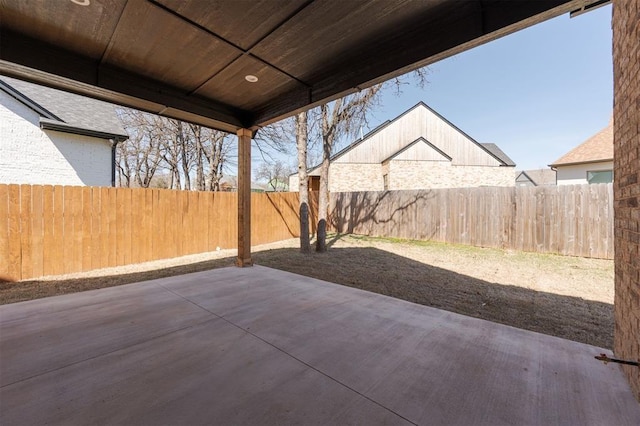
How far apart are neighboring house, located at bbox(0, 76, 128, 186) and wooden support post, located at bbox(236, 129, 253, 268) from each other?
600 cm

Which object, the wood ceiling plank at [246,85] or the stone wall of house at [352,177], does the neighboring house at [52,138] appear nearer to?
the wood ceiling plank at [246,85]

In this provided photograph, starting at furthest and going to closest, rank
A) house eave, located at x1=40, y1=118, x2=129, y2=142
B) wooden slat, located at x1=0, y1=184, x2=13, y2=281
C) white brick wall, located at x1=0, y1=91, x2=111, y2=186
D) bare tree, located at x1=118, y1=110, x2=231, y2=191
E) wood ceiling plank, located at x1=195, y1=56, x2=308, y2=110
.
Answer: bare tree, located at x1=118, y1=110, x2=231, y2=191 → house eave, located at x1=40, y1=118, x2=129, y2=142 → white brick wall, located at x1=0, y1=91, x2=111, y2=186 → wooden slat, located at x1=0, y1=184, x2=13, y2=281 → wood ceiling plank, located at x1=195, y1=56, x2=308, y2=110

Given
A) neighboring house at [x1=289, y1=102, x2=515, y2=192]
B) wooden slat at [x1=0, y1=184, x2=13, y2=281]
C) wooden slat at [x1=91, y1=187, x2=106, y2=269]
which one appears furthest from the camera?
neighboring house at [x1=289, y1=102, x2=515, y2=192]

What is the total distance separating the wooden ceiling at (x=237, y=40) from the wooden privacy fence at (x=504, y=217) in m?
6.39

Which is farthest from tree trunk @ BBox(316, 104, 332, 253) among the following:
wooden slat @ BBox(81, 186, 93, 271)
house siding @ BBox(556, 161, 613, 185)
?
house siding @ BBox(556, 161, 613, 185)

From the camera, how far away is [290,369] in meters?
1.73

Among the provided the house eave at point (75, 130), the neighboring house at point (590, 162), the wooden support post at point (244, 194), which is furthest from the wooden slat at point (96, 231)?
the neighboring house at point (590, 162)

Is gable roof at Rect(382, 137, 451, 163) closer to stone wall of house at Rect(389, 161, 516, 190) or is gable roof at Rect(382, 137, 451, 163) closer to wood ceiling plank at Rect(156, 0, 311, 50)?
stone wall of house at Rect(389, 161, 516, 190)

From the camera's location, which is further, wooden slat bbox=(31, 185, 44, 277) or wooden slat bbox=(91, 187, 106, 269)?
wooden slat bbox=(91, 187, 106, 269)

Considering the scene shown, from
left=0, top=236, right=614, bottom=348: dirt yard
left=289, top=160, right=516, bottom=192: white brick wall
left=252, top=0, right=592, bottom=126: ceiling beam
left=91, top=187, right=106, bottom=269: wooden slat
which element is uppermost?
left=289, top=160, right=516, bottom=192: white brick wall

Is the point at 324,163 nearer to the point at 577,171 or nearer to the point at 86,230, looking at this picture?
the point at 86,230

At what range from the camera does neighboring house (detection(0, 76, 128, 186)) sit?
680cm

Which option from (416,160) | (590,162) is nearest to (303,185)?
(416,160)

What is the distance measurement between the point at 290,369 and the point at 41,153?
369 inches
